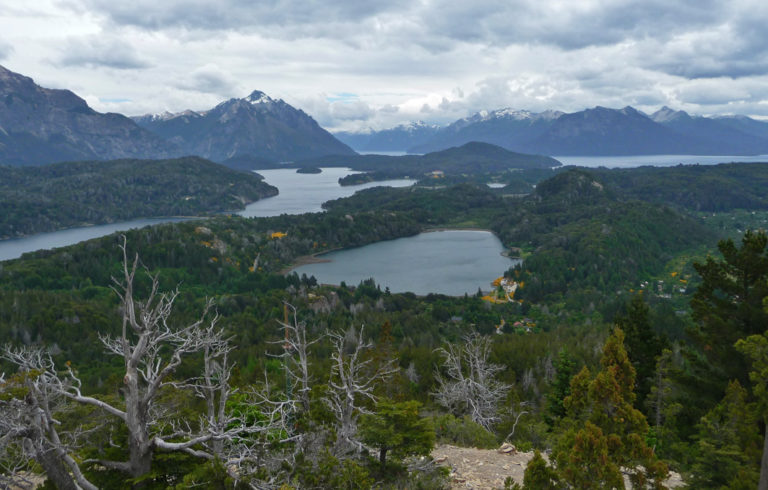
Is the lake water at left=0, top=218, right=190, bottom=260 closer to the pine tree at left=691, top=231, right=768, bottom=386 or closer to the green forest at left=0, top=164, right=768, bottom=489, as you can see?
the green forest at left=0, top=164, right=768, bottom=489

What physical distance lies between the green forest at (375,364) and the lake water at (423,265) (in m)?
8.70

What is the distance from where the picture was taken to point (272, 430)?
14328mm

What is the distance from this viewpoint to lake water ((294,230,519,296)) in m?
109

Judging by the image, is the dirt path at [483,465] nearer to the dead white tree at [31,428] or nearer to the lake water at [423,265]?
the dead white tree at [31,428]

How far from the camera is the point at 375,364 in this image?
3469 cm

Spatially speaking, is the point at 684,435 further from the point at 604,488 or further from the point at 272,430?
the point at 272,430

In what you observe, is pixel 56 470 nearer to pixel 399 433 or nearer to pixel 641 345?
pixel 399 433

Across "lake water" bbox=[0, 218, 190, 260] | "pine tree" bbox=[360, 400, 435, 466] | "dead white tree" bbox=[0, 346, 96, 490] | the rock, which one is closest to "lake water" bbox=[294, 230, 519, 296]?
the rock

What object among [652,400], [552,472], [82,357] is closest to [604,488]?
[552,472]

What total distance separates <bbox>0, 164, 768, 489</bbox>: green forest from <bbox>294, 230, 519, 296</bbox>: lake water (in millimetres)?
8704

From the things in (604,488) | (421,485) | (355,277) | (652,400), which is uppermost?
(604,488)

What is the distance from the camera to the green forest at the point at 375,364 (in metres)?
11.7

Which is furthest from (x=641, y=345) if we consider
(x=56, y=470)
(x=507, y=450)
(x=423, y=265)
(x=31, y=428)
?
(x=423, y=265)

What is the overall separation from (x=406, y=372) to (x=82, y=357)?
139ft
